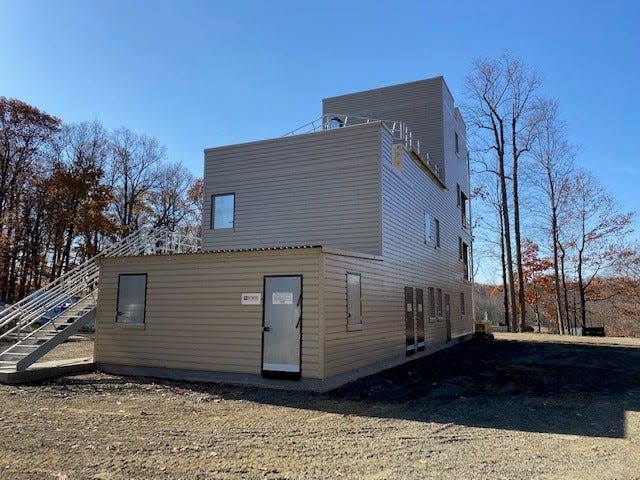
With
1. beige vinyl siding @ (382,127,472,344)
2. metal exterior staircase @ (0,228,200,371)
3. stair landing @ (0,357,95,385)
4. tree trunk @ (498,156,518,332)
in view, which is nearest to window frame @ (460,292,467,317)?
beige vinyl siding @ (382,127,472,344)

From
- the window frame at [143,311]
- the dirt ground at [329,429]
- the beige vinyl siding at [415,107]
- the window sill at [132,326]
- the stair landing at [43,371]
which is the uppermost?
the beige vinyl siding at [415,107]

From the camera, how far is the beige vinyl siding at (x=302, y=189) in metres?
13.3

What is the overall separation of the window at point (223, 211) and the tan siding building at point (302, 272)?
38mm

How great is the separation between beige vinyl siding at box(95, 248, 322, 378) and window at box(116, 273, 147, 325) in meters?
0.15

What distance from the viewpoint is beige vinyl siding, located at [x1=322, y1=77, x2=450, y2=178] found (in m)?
19.4

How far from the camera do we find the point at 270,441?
5.94 meters

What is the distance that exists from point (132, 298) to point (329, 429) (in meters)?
7.26

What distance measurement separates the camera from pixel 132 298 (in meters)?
11.9

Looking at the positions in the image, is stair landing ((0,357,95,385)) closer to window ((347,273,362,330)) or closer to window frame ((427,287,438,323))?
window ((347,273,362,330))

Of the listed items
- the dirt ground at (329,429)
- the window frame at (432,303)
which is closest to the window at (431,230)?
the window frame at (432,303)

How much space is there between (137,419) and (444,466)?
4.43m

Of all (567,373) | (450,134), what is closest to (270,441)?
(567,373)

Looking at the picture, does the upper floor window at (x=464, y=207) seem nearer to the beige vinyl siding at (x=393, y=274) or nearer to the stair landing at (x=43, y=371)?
the beige vinyl siding at (x=393, y=274)

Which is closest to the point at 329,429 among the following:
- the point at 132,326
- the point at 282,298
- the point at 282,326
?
the point at 282,326
